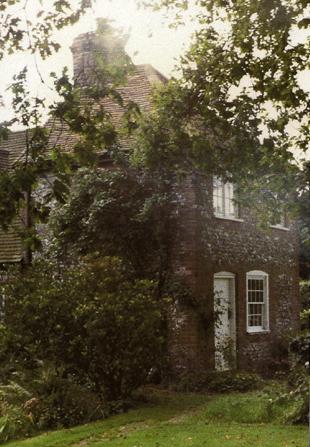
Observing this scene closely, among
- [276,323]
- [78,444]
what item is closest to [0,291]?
[78,444]

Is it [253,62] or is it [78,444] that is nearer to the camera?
[78,444]

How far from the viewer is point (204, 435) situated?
1213cm

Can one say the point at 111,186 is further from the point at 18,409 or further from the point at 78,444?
the point at 78,444

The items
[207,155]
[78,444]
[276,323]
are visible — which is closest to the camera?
[78,444]

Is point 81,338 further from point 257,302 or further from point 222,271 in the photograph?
point 257,302

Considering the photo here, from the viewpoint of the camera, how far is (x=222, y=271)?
21391 millimetres

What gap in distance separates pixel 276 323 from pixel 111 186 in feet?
27.1

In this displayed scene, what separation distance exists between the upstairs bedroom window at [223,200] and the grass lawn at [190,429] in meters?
7.22

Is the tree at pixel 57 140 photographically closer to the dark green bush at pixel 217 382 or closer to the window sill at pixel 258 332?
the dark green bush at pixel 217 382

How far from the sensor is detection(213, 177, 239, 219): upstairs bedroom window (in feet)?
70.9

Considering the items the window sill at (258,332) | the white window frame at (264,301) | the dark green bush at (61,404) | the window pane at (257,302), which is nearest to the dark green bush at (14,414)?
the dark green bush at (61,404)

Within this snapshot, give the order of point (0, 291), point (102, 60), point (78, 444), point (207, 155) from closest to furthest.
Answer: point (102, 60)
point (78, 444)
point (207, 155)
point (0, 291)

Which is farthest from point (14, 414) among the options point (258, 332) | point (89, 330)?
point (258, 332)

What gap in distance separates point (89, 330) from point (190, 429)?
295 cm
